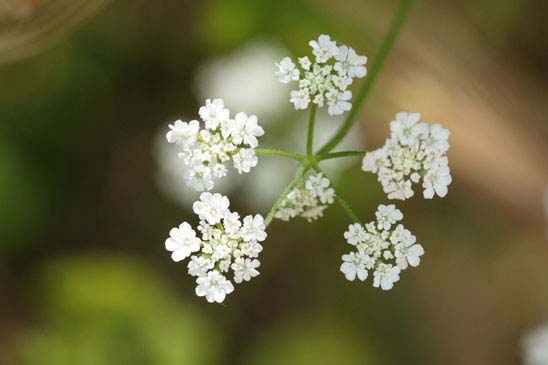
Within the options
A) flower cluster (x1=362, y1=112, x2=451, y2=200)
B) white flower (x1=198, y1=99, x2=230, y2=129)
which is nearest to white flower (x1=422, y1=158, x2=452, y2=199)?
flower cluster (x1=362, y1=112, x2=451, y2=200)

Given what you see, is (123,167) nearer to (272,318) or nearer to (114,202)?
(114,202)

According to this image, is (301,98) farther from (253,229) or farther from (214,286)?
(214,286)

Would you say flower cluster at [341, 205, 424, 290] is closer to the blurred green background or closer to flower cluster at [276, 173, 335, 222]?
flower cluster at [276, 173, 335, 222]

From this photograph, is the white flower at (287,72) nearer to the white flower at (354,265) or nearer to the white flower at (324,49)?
the white flower at (324,49)

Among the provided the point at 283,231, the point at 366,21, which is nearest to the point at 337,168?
the point at 283,231

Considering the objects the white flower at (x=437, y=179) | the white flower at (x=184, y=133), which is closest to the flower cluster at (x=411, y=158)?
the white flower at (x=437, y=179)
